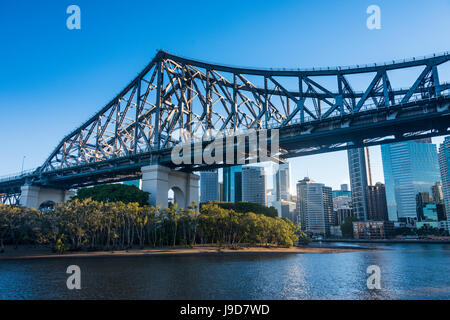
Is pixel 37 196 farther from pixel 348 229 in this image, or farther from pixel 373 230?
pixel 348 229

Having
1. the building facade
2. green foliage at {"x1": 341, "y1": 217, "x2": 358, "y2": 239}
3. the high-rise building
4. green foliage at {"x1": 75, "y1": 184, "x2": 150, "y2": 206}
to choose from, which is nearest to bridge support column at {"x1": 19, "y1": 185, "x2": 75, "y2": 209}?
green foliage at {"x1": 75, "y1": 184, "x2": 150, "y2": 206}

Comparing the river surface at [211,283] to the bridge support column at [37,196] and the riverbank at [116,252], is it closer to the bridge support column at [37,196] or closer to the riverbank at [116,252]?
the riverbank at [116,252]

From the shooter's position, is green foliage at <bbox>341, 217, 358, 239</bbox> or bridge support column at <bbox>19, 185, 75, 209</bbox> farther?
green foliage at <bbox>341, 217, 358, 239</bbox>

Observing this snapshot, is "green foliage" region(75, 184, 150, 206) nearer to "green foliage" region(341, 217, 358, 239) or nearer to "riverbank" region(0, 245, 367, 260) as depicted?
"riverbank" region(0, 245, 367, 260)

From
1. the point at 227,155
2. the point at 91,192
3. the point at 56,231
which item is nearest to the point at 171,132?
the point at 227,155
